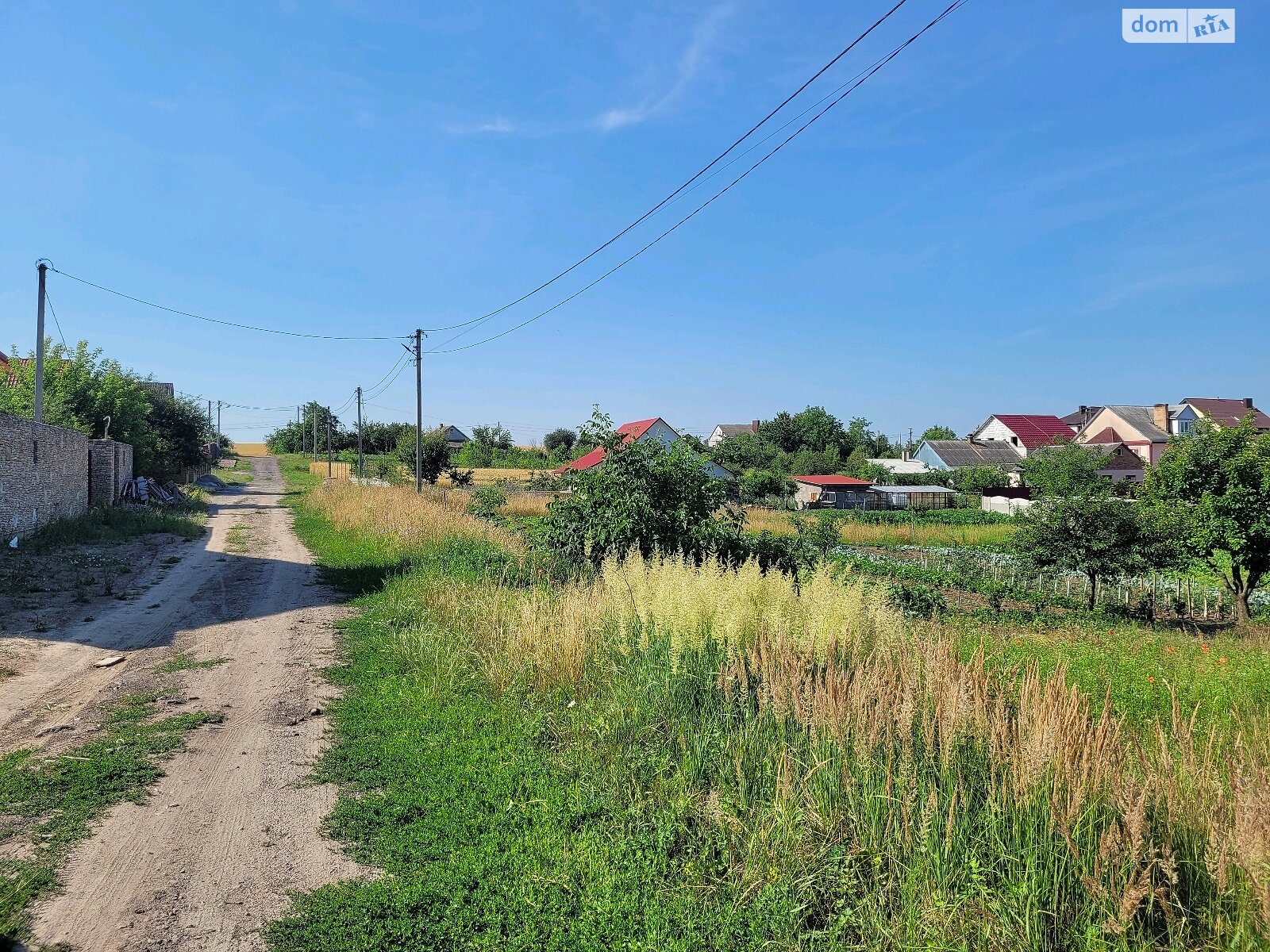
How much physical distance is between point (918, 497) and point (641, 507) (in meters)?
50.0

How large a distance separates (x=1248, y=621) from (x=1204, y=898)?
57.0ft

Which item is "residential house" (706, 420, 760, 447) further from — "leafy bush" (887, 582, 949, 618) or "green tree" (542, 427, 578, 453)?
"leafy bush" (887, 582, 949, 618)

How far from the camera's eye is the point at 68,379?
29.4 m

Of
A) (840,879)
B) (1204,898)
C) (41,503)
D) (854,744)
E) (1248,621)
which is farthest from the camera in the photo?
(41,503)

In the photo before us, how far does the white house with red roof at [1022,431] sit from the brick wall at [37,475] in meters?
80.4

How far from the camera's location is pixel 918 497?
55.9 meters

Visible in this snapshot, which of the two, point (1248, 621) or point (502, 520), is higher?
point (502, 520)

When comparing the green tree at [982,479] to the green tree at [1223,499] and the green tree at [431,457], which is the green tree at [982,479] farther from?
the green tree at [1223,499]

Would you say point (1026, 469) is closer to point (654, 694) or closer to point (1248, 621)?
point (1248, 621)

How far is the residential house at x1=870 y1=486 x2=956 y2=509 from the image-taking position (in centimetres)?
5550

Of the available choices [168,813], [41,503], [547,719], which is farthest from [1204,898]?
[41,503]

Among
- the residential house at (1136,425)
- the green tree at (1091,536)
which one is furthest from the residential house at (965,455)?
the green tree at (1091,536)

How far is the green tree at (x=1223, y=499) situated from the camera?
15555 mm

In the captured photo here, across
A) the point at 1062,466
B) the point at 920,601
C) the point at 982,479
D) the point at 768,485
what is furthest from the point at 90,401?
the point at 982,479
